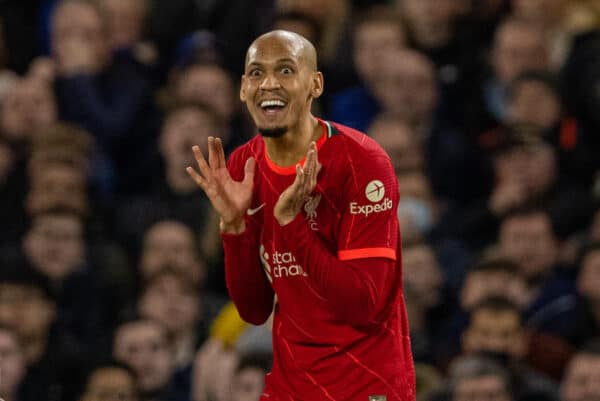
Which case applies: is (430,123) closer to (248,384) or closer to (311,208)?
(248,384)

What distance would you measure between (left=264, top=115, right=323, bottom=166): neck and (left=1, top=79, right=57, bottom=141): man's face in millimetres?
4912

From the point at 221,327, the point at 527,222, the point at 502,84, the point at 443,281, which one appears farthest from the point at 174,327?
the point at 502,84

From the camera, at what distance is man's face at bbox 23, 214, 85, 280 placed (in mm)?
8523

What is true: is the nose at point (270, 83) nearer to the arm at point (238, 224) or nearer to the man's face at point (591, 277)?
the arm at point (238, 224)

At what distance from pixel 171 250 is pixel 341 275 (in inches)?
162

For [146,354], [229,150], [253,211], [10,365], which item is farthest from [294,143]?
[229,150]

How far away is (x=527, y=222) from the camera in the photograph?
8.12 m

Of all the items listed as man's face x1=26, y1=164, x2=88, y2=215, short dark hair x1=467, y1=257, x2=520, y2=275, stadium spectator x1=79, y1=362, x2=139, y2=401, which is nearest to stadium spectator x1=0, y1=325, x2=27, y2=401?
stadium spectator x1=79, y1=362, x2=139, y2=401

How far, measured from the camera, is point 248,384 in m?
7.40

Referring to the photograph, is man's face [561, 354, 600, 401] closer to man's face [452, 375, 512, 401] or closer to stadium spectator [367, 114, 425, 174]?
man's face [452, 375, 512, 401]

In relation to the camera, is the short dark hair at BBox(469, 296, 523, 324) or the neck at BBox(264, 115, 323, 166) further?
the short dark hair at BBox(469, 296, 523, 324)

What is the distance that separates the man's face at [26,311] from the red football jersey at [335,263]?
3551mm

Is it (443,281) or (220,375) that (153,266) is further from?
(443,281)

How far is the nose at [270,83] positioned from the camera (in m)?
4.45
